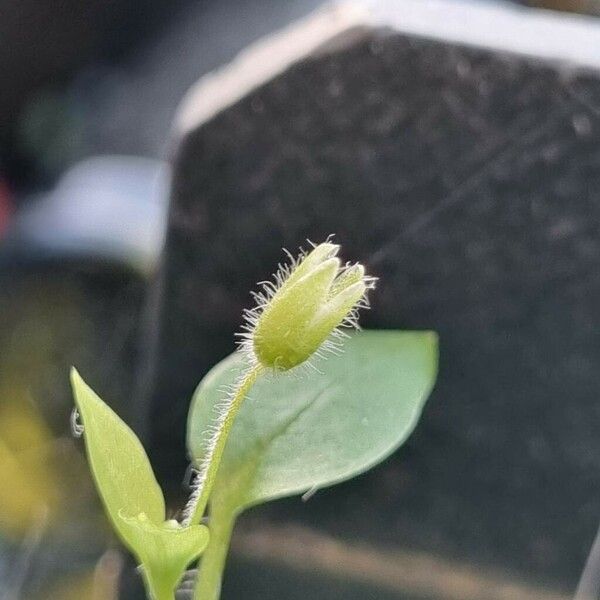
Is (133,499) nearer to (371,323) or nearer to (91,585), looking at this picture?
(371,323)

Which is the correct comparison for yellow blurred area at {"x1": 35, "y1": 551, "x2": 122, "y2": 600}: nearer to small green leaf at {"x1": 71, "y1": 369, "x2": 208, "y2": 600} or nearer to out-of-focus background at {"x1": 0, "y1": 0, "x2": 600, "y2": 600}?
out-of-focus background at {"x1": 0, "y1": 0, "x2": 600, "y2": 600}

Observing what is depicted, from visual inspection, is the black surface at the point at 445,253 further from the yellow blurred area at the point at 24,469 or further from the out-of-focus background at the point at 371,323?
the yellow blurred area at the point at 24,469

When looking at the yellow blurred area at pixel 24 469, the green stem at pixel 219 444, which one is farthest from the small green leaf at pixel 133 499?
the yellow blurred area at pixel 24 469

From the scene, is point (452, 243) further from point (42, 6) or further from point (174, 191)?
point (42, 6)

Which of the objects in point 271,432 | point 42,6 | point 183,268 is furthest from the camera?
point 42,6

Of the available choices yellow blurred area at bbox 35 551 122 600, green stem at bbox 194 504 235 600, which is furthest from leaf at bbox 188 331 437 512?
yellow blurred area at bbox 35 551 122 600

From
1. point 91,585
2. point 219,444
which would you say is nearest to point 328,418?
point 219,444

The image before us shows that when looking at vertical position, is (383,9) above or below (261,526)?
above

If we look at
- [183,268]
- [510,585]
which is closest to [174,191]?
[183,268]
